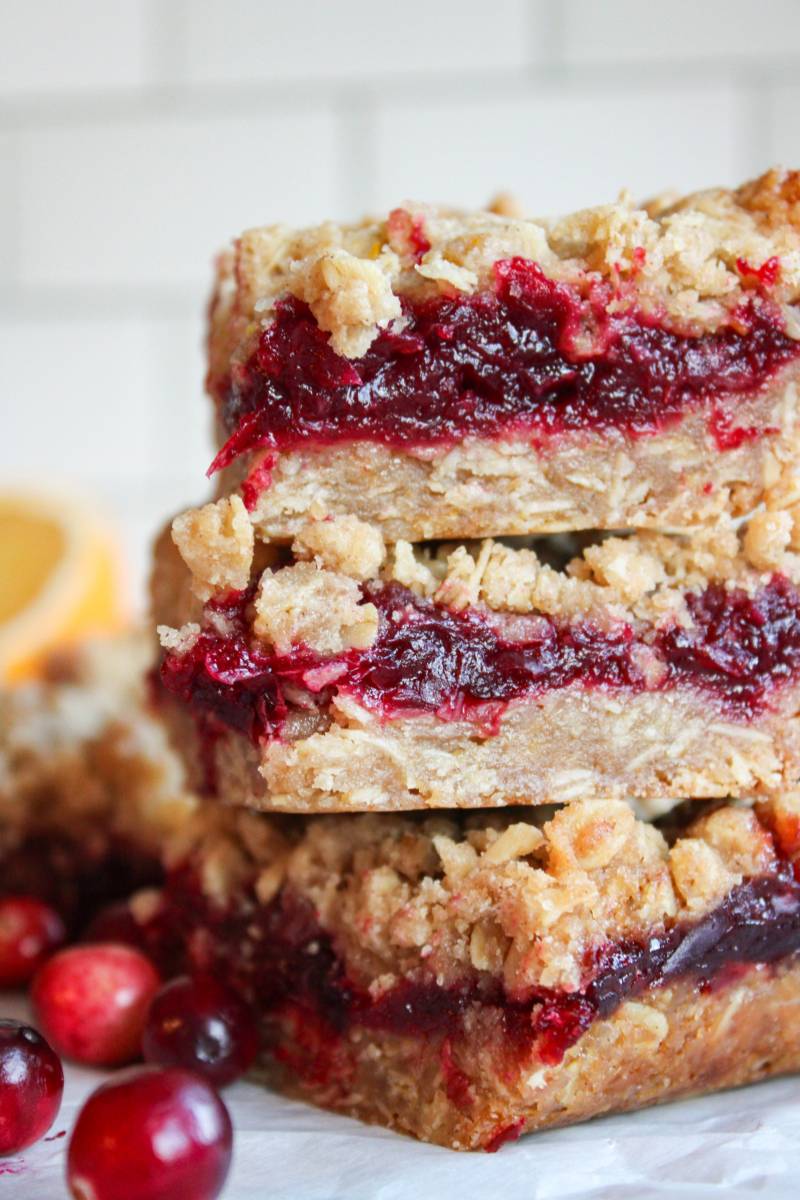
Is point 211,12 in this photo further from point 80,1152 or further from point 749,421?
point 80,1152

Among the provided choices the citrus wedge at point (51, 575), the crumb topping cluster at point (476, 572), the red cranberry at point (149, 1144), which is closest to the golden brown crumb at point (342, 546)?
the crumb topping cluster at point (476, 572)

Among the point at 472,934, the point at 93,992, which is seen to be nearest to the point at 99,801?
the point at 93,992

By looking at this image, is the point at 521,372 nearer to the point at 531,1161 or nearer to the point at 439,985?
the point at 439,985

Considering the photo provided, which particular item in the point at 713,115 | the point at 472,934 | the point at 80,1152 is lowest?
the point at 80,1152

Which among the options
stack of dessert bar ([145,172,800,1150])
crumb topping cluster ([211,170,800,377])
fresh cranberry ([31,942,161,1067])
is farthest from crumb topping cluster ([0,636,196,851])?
crumb topping cluster ([211,170,800,377])

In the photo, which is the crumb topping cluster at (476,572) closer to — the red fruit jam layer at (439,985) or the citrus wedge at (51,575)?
the red fruit jam layer at (439,985)

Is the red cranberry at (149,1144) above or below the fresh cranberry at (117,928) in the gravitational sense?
above
